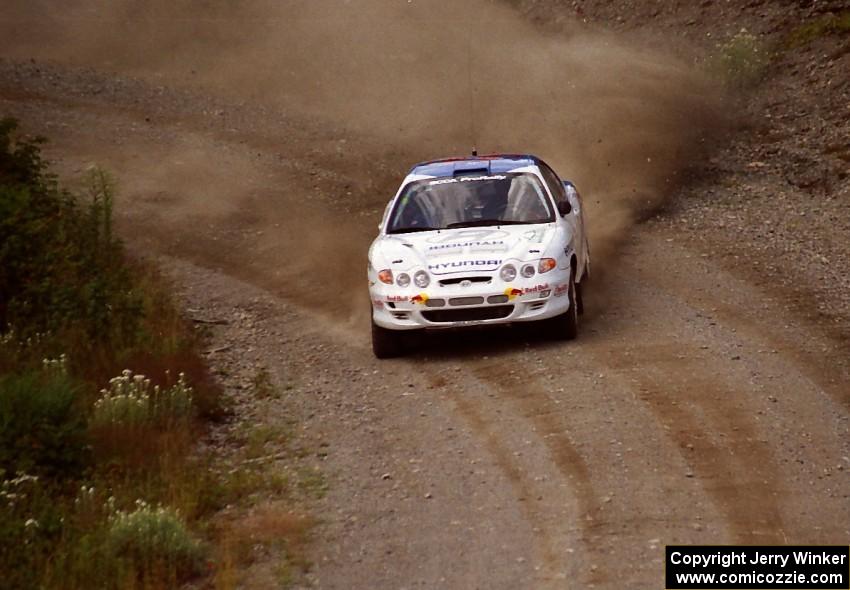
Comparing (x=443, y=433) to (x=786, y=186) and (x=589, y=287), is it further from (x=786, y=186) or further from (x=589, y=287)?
(x=786, y=186)

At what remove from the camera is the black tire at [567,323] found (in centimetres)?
1351

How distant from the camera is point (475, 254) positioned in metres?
13.4

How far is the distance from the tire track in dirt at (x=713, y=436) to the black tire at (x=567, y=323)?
1.73 feet

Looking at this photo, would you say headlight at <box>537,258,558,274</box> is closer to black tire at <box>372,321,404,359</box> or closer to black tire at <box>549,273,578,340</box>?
black tire at <box>549,273,578,340</box>

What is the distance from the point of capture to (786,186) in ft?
72.4

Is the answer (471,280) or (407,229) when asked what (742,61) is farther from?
(471,280)

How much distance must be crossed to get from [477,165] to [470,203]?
64cm

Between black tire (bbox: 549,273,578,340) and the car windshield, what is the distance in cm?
88

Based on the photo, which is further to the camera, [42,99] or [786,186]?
[42,99]

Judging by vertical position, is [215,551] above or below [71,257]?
below

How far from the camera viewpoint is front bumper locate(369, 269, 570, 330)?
1312cm

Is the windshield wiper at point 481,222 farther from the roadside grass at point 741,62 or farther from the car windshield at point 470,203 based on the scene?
the roadside grass at point 741,62

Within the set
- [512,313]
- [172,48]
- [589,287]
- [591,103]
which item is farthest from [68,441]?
[172,48]

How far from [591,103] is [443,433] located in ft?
55.3
